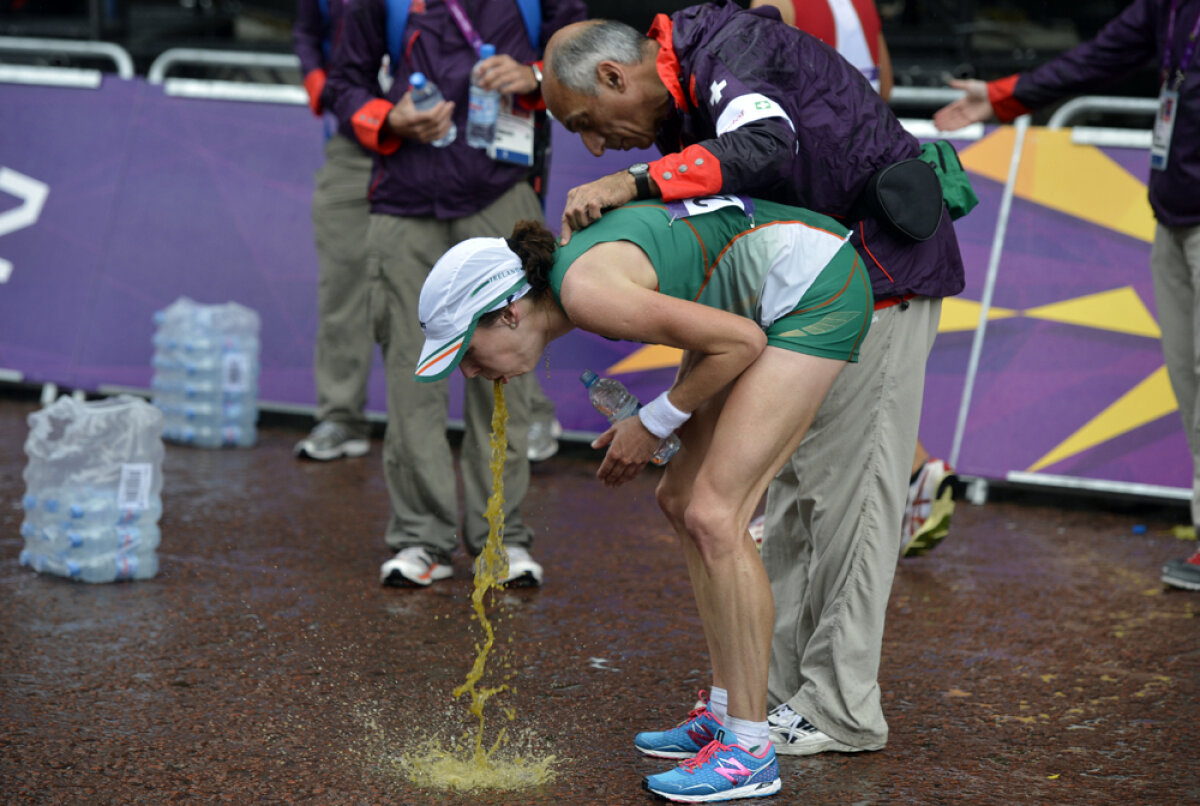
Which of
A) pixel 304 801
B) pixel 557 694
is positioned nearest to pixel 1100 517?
pixel 557 694

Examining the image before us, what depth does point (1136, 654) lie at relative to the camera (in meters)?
4.23

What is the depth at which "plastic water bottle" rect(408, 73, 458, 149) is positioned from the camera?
15.2ft

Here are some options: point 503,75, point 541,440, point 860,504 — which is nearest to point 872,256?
point 860,504

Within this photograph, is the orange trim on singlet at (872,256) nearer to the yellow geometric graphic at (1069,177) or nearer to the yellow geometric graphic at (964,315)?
the yellow geometric graphic at (964,315)

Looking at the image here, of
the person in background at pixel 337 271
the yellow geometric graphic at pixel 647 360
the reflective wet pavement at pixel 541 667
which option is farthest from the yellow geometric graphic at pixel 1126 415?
the person in background at pixel 337 271

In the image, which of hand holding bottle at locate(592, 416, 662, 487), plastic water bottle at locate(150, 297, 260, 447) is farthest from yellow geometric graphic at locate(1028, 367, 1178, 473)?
plastic water bottle at locate(150, 297, 260, 447)

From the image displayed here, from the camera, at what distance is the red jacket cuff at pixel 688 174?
9.87ft

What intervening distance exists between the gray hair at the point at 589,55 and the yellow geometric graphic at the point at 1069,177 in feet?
12.0

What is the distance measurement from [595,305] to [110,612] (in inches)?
91.1

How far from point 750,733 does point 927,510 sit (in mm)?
2109

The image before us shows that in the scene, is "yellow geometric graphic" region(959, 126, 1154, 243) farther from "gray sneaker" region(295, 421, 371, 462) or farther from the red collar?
the red collar

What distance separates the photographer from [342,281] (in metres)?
6.69

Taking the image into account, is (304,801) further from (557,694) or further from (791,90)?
(791,90)

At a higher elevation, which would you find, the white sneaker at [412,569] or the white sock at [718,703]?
the white sock at [718,703]
